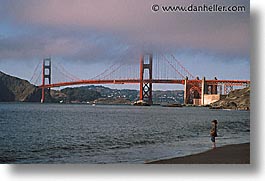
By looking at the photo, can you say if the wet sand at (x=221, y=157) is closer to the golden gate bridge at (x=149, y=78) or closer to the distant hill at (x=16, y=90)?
the golden gate bridge at (x=149, y=78)

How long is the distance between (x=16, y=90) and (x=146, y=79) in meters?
1.60

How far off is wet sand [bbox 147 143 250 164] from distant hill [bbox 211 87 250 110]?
46cm

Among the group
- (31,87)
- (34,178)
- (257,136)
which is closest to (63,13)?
(31,87)

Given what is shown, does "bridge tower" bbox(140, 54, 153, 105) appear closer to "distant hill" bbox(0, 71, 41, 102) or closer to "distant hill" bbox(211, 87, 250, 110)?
"distant hill" bbox(211, 87, 250, 110)

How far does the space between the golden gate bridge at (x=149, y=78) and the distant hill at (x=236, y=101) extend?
82 millimetres

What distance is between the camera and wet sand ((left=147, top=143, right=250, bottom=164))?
14.6ft

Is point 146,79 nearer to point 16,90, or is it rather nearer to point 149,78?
point 149,78

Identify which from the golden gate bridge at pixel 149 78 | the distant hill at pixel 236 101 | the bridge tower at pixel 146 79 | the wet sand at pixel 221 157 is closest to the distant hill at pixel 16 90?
the golden gate bridge at pixel 149 78

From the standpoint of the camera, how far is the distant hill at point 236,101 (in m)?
4.73

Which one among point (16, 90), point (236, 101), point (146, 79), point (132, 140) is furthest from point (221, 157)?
point (16, 90)

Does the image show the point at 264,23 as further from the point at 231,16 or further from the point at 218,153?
the point at 218,153

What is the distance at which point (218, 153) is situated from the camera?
4.67 meters

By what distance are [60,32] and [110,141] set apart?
1709 millimetres

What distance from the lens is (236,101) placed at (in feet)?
16.6
